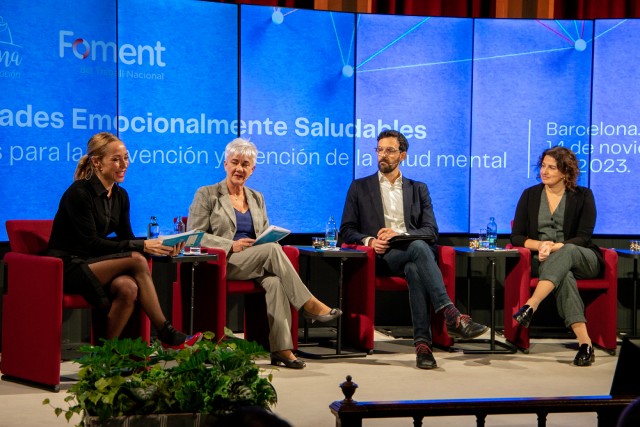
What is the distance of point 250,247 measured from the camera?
5125mm

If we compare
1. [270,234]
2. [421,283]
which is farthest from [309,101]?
[421,283]

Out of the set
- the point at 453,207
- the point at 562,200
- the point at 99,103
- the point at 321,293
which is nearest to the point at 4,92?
the point at 99,103

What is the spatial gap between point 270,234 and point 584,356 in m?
1.95

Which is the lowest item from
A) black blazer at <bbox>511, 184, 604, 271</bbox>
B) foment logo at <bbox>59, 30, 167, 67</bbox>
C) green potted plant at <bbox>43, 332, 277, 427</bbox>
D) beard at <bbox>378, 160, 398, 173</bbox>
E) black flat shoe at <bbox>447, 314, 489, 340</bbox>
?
black flat shoe at <bbox>447, 314, 489, 340</bbox>

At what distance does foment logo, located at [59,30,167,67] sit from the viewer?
5508mm

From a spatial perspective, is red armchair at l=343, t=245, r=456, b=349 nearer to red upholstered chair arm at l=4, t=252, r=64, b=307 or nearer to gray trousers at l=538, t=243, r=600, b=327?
gray trousers at l=538, t=243, r=600, b=327

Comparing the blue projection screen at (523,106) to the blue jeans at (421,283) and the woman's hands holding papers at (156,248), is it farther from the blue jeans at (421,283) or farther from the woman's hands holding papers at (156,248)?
the woman's hands holding papers at (156,248)

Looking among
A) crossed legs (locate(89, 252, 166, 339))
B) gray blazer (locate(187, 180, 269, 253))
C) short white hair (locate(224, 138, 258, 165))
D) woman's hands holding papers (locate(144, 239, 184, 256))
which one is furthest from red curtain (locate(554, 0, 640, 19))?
crossed legs (locate(89, 252, 166, 339))

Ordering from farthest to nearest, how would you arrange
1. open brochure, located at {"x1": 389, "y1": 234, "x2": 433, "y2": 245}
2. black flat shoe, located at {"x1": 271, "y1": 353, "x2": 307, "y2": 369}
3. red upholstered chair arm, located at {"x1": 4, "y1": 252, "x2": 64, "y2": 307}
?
open brochure, located at {"x1": 389, "y1": 234, "x2": 433, "y2": 245}
black flat shoe, located at {"x1": 271, "y1": 353, "x2": 307, "y2": 369}
red upholstered chair arm, located at {"x1": 4, "y1": 252, "x2": 64, "y2": 307}

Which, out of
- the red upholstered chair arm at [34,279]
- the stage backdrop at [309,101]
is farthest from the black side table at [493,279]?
the red upholstered chair arm at [34,279]

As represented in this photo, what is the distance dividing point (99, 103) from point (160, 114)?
0.41 metres

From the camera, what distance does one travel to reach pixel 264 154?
611 centimetres

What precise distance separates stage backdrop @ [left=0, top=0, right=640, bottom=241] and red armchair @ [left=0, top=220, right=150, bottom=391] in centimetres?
82

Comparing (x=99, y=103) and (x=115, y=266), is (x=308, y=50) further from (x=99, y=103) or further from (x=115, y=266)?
(x=115, y=266)
